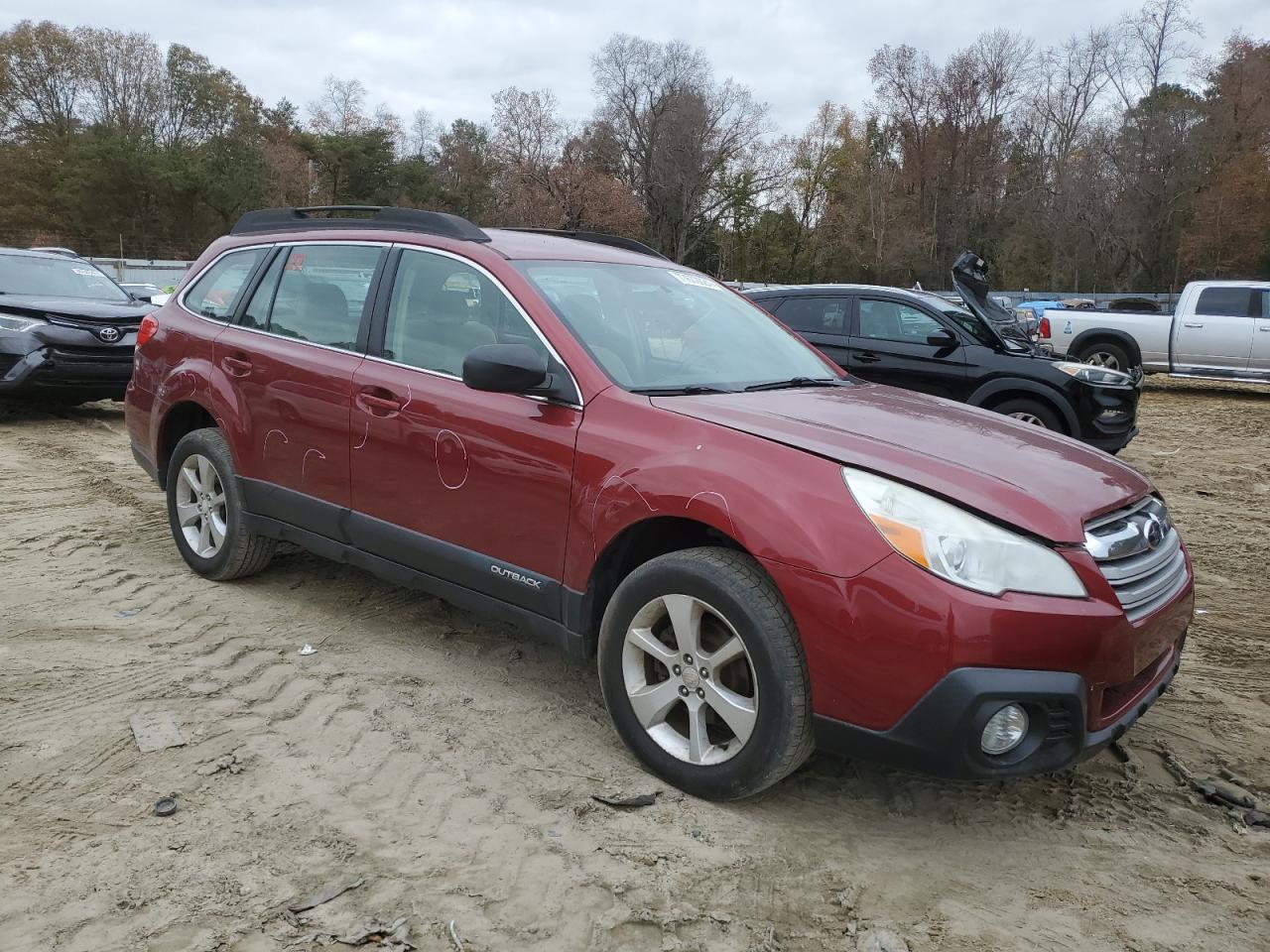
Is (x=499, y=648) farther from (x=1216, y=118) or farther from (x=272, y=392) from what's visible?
(x=1216, y=118)

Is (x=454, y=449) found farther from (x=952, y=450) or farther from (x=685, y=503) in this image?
(x=952, y=450)

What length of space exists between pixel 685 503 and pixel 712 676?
51cm

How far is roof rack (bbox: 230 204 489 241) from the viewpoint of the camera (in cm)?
390

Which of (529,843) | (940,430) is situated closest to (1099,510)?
(940,430)

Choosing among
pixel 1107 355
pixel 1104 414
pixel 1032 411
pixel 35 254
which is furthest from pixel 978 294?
pixel 35 254

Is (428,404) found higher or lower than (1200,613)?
higher

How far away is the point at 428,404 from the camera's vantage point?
3594 millimetres

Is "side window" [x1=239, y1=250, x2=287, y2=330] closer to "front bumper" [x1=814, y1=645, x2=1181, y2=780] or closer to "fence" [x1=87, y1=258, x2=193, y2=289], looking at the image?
"front bumper" [x1=814, y1=645, x2=1181, y2=780]

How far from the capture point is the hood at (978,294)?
9.41m

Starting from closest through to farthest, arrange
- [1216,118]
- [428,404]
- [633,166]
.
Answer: [428,404]
[1216,118]
[633,166]

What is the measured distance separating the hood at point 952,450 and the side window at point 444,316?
2.48 feet

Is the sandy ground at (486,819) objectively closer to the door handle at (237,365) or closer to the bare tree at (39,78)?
the door handle at (237,365)

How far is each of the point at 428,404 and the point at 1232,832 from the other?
296 cm

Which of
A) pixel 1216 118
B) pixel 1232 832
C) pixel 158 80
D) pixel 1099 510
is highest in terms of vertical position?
pixel 158 80
